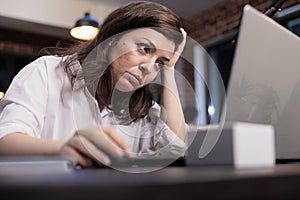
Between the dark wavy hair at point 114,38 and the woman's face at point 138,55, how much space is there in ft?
0.09

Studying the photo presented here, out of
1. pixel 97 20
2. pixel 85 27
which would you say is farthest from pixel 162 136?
pixel 97 20

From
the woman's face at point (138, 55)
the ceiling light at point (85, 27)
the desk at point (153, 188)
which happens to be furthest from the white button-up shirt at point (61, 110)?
the ceiling light at point (85, 27)

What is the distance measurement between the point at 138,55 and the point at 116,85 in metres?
0.13

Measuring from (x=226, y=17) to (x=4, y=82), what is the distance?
10.4ft

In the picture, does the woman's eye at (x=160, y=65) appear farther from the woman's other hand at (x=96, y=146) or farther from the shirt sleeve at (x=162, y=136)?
the woman's other hand at (x=96, y=146)

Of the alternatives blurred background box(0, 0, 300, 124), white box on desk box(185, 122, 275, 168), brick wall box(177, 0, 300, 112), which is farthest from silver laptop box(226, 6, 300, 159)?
brick wall box(177, 0, 300, 112)

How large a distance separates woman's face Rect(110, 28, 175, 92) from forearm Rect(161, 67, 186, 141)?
13 cm

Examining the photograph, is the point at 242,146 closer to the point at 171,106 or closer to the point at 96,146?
the point at 96,146

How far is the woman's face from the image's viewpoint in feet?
3.47

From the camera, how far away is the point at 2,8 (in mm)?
4133

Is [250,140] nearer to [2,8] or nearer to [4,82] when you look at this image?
[2,8]

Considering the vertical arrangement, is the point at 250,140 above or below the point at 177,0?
below

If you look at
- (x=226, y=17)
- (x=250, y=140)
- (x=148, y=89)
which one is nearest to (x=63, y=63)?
(x=148, y=89)

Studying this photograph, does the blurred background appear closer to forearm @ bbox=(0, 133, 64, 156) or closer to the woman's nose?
the woman's nose
